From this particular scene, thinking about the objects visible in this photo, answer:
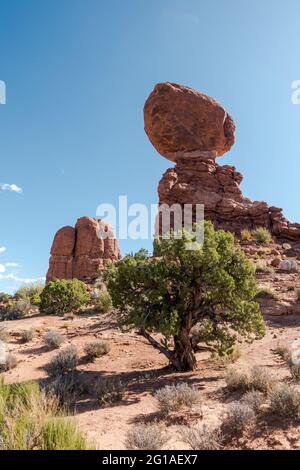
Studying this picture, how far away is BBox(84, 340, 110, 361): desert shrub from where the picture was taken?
1060 centimetres

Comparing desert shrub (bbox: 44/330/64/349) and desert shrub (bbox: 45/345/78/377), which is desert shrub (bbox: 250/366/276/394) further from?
desert shrub (bbox: 44/330/64/349)

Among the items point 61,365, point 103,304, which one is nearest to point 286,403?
point 61,365

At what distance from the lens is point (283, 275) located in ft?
59.7

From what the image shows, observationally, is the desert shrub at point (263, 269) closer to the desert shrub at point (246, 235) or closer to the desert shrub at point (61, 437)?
the desert shrub at point (246, 235)

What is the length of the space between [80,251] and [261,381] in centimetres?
2636

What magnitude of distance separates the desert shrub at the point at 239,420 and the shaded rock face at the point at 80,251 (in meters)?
25.5

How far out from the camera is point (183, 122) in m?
32.1

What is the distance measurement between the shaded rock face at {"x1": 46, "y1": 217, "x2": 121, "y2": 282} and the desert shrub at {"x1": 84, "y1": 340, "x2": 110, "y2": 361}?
62.6 feet

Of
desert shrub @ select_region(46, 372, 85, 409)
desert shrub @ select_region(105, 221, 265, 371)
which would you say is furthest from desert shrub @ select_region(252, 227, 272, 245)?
desert shrub @ select_region(46, 372, 85, 409)

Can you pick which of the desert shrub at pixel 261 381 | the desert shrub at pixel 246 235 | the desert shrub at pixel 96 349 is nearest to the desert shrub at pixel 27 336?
the desert shrub at pixel 96 349

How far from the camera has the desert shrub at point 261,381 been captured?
20.9ft
